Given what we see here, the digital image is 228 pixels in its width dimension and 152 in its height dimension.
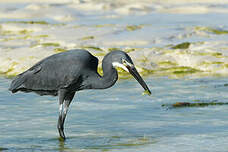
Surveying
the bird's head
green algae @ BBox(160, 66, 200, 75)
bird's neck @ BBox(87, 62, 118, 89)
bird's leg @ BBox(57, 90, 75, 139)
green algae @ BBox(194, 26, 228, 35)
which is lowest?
green algae @ BBox(194, 26, 228, 35)

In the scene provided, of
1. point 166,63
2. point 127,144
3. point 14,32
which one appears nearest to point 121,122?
point 127,144

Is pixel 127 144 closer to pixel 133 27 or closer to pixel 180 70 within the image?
pixel 180 70

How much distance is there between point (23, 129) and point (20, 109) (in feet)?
4.80

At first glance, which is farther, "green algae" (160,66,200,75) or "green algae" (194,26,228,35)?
"green algae" (194,26,228,35)

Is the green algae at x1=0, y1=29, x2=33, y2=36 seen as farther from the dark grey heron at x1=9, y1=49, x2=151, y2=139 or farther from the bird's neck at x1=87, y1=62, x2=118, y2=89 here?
the bird's neck at x1=87, y1=62, x2=118, y2=89

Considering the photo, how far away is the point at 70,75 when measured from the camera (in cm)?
825

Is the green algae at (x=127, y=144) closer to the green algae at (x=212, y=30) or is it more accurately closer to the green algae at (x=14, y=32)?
the green algae at (x=212, y=30)

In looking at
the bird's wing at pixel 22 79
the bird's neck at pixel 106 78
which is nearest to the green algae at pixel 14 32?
the bird's wing at pixel 22 79

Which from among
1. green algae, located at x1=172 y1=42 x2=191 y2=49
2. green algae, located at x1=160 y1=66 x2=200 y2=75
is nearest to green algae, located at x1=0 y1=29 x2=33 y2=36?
green algae, located at x1=172 y1=42 x2=191 y2=49

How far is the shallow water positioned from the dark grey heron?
0.55m

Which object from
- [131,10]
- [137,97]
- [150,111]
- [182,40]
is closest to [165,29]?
[182,40]

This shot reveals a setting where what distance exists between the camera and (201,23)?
21.2 meters

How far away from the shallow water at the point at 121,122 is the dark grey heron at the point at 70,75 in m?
0.55

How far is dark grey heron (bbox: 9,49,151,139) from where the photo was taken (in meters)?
8.16
